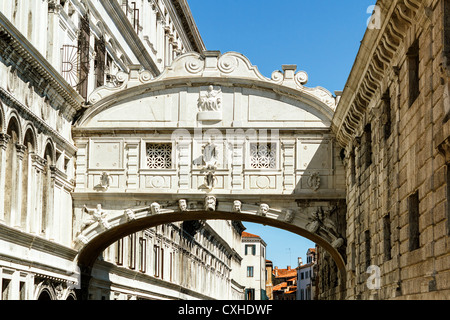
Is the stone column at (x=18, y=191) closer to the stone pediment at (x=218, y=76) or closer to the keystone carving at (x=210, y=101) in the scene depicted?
the stone pediment at (x=218, y=76)

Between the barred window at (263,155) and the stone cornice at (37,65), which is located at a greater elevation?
the stone cornice at (37,65)

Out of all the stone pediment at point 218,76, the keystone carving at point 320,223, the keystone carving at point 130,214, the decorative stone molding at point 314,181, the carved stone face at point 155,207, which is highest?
the stone pediment at point 218,76

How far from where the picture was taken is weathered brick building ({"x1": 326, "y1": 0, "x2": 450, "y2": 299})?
1488 cm

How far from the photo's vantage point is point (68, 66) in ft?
102

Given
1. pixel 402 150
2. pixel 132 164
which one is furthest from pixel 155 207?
pixel 402 150

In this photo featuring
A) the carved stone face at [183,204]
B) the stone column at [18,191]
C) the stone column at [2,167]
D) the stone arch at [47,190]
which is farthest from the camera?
the carved stone face at [183,204]

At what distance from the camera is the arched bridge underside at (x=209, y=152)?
28828mm

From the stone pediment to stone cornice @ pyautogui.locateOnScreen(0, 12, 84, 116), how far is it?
4.58 feet

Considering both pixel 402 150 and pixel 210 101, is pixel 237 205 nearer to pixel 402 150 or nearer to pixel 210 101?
pixel 210 101

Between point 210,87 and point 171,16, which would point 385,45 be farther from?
point 171,16

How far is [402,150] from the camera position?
18203mm

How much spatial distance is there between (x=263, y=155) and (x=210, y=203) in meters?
2.24

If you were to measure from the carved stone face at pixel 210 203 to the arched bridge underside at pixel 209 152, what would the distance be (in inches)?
1.2

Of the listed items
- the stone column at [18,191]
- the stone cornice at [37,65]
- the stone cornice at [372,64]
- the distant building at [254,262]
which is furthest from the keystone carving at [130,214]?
the distant building at [254,262]
